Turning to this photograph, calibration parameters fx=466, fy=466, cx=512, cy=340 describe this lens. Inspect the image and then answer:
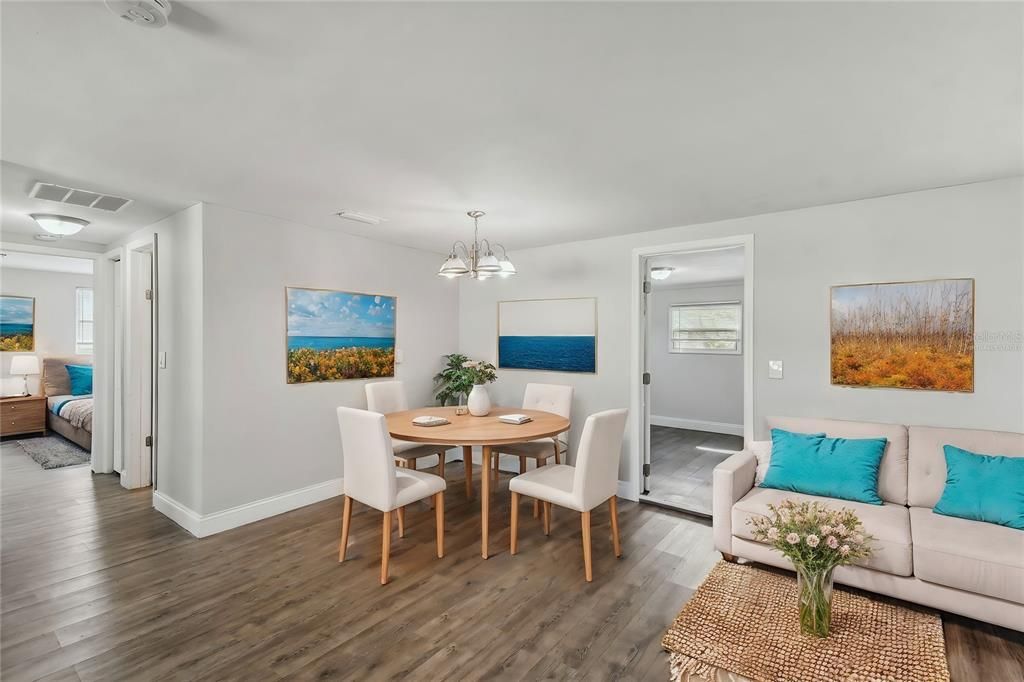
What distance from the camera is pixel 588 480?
2.78m

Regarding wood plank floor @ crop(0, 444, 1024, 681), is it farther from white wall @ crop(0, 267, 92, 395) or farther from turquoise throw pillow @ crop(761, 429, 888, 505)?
white wall @ crop(0, 267, 92, 395)

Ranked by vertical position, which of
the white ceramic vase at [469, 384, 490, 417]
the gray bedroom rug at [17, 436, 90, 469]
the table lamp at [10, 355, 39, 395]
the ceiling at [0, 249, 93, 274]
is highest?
the ceiling at [0, 249, 93, 274]

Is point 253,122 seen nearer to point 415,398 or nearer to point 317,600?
point 317,600

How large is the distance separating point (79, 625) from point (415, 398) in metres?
2.97

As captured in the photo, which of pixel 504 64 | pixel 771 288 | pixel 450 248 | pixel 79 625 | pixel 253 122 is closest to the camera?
pixel 504 64

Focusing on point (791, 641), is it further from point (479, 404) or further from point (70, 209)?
point (70, 209)

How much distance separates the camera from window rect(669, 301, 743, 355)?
7.08 meters

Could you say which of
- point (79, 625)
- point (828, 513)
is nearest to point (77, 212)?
→ point (79, 625)

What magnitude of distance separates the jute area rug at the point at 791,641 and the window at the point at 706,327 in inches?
195

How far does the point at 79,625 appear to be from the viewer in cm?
228

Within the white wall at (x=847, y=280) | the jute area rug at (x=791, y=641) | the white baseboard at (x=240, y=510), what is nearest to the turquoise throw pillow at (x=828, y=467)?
the white wall at (x=847, y=280)

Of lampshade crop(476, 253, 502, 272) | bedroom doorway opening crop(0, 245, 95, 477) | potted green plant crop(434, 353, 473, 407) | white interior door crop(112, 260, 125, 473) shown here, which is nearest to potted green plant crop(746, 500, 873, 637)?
lampshade crop(476, 253, 502, 272)

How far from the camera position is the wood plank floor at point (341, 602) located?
2008 mm

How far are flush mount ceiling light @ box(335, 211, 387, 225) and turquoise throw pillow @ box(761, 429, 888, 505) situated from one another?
3.34 m
